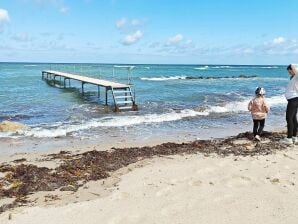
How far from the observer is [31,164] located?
26.5ft

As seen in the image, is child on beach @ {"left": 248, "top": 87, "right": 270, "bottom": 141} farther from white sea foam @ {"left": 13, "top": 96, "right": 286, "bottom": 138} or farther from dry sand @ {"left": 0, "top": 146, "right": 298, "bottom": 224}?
white sea foam @ {"left": 13, "top": 96, "right": 286, "bottom": 138}

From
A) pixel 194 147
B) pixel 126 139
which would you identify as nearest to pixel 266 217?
pixel 194 147

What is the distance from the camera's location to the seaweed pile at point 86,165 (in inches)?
252

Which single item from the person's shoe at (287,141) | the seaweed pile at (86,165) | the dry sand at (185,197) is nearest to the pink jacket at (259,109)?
the seaweed pile at (86,165)

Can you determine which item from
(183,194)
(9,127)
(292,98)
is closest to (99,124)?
(9,127)

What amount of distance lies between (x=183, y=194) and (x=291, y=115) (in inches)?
166

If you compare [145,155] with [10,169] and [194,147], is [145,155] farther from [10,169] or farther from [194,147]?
[10,169]

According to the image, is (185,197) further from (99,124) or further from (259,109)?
(99,124)

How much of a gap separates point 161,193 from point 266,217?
1.50 meters

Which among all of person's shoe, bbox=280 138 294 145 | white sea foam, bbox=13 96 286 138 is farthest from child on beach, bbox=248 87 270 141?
white sea foam, bbox=13 96 286 138

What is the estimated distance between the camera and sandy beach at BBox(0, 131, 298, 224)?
15.6 feet

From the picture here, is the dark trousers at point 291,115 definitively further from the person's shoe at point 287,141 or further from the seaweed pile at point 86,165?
the seaweed pile at point 86,165

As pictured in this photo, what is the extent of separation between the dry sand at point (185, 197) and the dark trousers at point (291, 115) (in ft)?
5.13

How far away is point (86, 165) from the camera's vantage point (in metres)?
7.68
